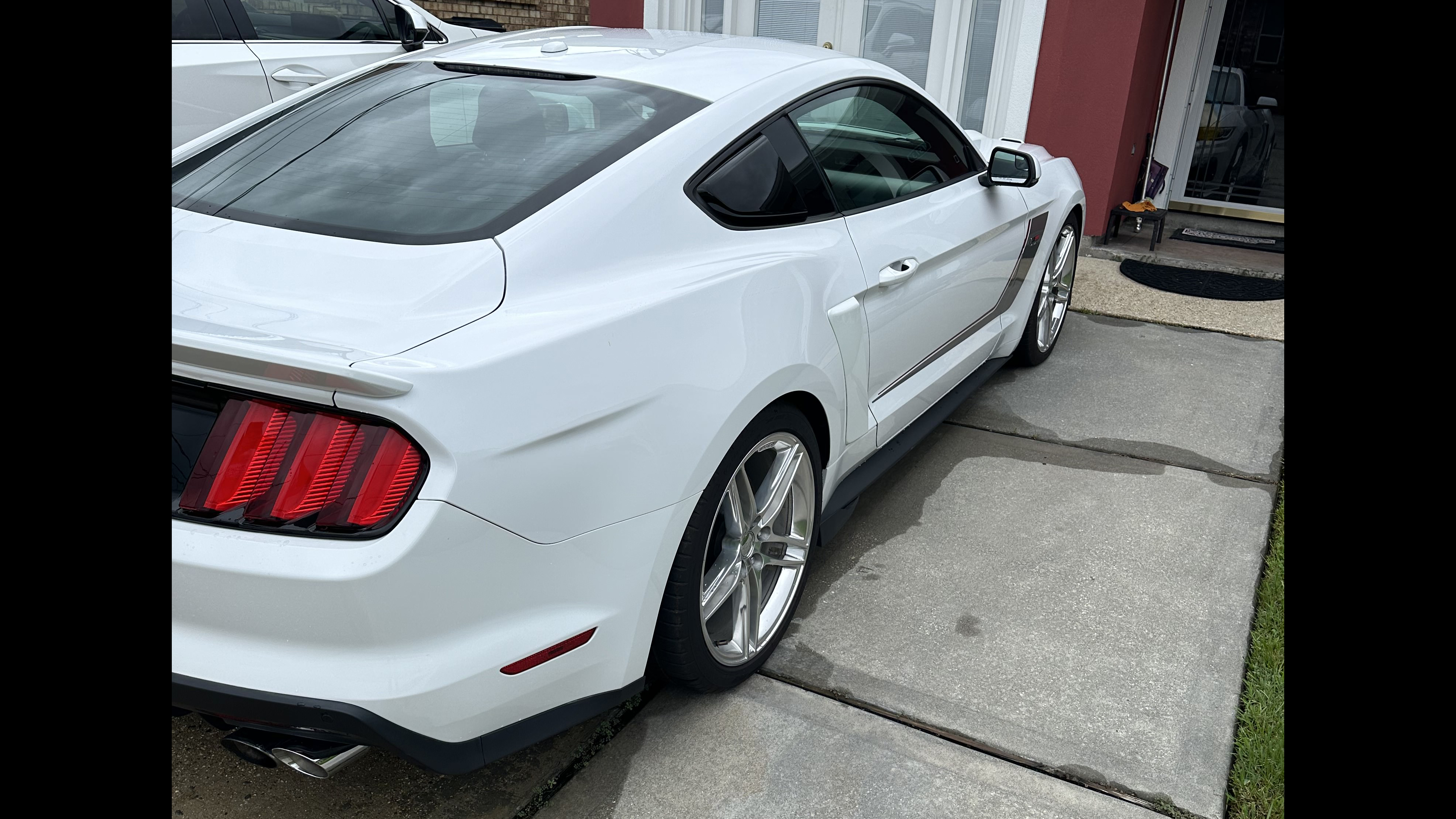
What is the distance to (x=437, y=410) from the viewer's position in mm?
1646

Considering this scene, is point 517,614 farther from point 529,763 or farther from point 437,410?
point 529,763

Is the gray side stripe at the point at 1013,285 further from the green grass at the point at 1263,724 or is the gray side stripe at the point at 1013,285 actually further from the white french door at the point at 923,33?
the white french door at the point at 923,33

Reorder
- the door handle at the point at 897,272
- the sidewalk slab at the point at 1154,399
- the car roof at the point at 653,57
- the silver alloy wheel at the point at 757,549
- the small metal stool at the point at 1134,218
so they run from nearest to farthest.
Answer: the silver alloy wheel at the point at 757,549 < the car roof at the point at 653,57 < the door handle at the point at 897,272 < the sidewalk slab at the point at 1154,399 < the small metal stool at the point at 1134,218

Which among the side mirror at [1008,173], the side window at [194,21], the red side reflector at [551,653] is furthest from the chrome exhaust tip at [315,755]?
the side window at [194,21]

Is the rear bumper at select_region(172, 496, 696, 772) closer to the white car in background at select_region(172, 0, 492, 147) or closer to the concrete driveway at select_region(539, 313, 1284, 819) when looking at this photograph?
the concrete driveway at select_region(539, 313, 1284, 819)

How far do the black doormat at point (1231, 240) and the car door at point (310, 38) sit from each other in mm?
6302

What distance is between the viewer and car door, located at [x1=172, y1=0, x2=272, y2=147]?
5188 mm

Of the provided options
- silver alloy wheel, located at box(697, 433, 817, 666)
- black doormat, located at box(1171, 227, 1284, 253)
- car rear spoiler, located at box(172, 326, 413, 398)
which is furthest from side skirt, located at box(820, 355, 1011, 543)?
black doormat, located at box(1171, 227, 1284, 253)

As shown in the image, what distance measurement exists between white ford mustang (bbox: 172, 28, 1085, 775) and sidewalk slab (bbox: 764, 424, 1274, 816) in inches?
11.2

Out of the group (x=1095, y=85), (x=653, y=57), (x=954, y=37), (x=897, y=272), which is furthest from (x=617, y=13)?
(x=897, y=272)

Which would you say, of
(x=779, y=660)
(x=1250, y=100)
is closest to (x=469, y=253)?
(x=779, y=660)

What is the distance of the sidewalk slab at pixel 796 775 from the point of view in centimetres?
218
